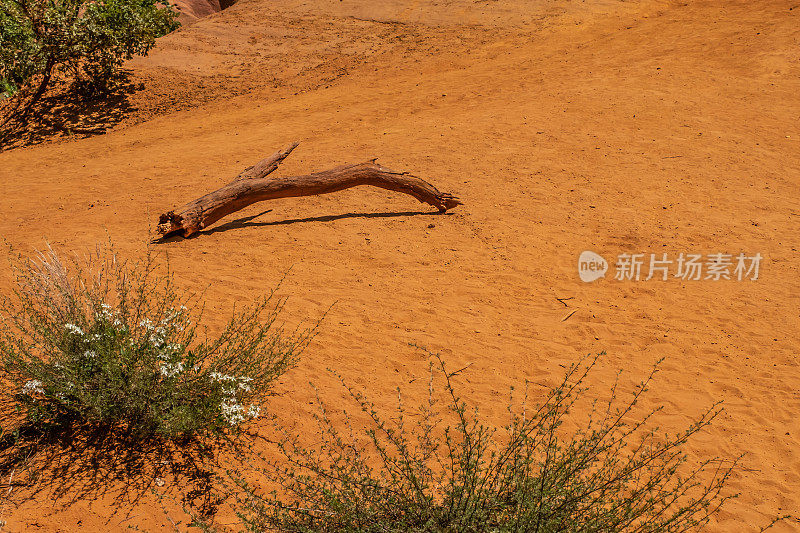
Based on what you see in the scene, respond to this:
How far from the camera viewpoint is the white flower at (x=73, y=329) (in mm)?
3931

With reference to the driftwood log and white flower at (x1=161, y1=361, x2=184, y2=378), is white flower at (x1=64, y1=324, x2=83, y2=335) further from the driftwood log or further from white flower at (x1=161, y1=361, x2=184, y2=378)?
the driftwood log

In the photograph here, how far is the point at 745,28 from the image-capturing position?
41.6 feet

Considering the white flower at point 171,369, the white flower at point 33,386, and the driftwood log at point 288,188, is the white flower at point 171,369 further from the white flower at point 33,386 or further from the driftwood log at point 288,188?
the driftwood log at point 288,188

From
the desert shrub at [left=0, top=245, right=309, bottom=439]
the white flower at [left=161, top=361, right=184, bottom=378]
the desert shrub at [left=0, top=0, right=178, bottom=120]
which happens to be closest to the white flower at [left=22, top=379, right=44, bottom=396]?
the desert shrub at [left=0, top=245, right=309, bottom=439]

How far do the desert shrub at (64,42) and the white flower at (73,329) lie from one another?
32.3ft

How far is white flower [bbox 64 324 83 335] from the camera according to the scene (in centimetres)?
393

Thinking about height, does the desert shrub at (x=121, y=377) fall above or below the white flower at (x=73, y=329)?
below

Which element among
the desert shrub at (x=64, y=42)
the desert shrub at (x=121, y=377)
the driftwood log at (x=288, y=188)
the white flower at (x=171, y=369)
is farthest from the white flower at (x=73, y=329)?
the desert shrub at (x=64, y=42)

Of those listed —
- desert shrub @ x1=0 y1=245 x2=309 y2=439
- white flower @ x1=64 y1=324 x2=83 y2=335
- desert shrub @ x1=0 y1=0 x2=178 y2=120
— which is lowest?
desert shrub @ x1=0 y1=245 x2=309 y2=439

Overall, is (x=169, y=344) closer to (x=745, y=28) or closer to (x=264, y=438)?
(x=264, y=438)

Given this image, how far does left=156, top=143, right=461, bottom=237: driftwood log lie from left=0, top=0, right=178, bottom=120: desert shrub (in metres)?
6.56

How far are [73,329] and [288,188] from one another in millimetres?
3806

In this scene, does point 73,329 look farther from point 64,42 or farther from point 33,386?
point 64,42

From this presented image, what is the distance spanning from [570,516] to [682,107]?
8871 millimetres
